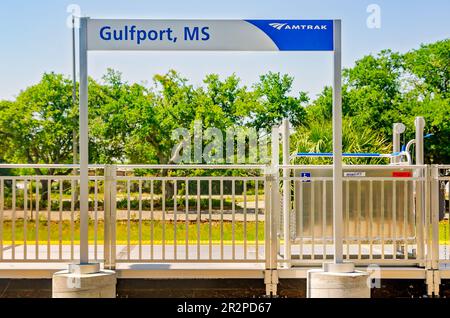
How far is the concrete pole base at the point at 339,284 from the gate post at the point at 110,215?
91.8 inches

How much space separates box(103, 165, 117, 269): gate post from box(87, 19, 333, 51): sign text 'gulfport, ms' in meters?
1.55

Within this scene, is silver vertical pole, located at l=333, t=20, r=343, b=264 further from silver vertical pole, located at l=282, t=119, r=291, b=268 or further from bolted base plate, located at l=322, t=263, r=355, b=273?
silver vertical pole, located at l=282, t=119, r=291, b=268

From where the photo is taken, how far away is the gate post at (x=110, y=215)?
7.29 m

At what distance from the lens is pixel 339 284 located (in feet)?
21.6

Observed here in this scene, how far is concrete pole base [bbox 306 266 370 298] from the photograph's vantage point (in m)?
6.59

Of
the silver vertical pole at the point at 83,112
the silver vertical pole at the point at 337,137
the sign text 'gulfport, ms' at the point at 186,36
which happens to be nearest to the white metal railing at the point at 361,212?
the silver vertical pole at the point at 337,137

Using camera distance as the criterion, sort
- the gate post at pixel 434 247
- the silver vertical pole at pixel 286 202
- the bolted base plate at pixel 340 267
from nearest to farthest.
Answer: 1. the bolted base plate at pixel 340 267
2. the gate post at pixel 434 247
3. the silver vertical pole at pixel 286 202

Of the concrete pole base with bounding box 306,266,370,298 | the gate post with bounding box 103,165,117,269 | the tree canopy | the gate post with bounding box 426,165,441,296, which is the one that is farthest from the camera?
the tree canopy

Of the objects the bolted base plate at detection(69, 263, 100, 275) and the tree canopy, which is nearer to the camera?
the bolted base plate at detection(69, 263, 100, 275)

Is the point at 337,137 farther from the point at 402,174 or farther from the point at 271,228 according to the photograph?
the point at 402,174

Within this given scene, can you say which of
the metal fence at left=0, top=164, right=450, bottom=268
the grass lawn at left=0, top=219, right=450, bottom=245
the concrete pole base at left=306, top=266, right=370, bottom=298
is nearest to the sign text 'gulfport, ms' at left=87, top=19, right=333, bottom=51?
the metal fence at left=0, top=164, right=450, bottom=268

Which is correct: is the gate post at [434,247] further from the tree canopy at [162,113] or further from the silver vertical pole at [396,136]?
the tree canopy at [162,113]
